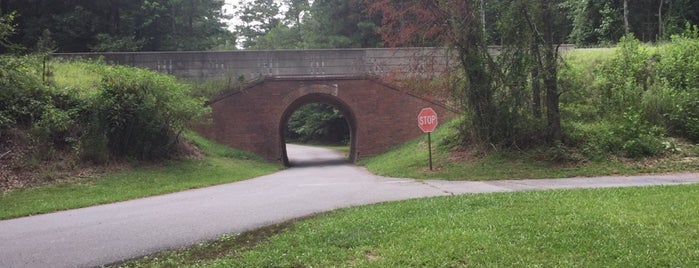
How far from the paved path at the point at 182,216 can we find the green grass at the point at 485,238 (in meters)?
0.87

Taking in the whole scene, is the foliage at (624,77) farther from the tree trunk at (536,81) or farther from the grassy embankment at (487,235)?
the grassy embankment at (487,235)

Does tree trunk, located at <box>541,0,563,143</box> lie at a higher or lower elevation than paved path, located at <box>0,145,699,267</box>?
higher

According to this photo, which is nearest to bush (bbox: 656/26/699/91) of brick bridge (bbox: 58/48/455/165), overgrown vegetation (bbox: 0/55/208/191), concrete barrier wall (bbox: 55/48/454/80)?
brick bridge (bbox: 58/48/455/165)

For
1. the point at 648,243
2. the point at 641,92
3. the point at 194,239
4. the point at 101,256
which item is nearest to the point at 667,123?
the point at 641,92

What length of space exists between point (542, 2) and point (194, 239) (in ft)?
43.3

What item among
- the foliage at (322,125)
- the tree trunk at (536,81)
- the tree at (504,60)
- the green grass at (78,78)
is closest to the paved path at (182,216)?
the tree at (504,60)

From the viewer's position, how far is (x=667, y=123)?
17.2m

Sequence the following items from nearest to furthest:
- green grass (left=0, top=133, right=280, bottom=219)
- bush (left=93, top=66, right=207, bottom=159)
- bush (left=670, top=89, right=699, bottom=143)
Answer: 1. green grass (left=0, top=133, right=280, bottom=219)
2. bush (left=670, top=89, right=699, bottom=143)
3. bush (left=93, top=66, right=207, bottom=159)

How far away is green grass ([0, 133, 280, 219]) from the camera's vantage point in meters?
11.2

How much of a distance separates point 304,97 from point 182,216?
17.8 m

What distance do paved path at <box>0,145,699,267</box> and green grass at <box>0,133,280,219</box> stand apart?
0.84 meters

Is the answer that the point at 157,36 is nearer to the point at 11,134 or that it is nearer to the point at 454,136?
the point at 11,134

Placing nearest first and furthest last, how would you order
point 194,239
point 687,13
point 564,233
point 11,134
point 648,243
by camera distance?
point 648,243 < point 564,233 < point 194,239 < point 11,134 < point 687,13

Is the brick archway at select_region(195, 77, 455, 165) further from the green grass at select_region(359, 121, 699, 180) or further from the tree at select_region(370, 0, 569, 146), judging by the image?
the tree at select_region(370, 0, 569, 146)
